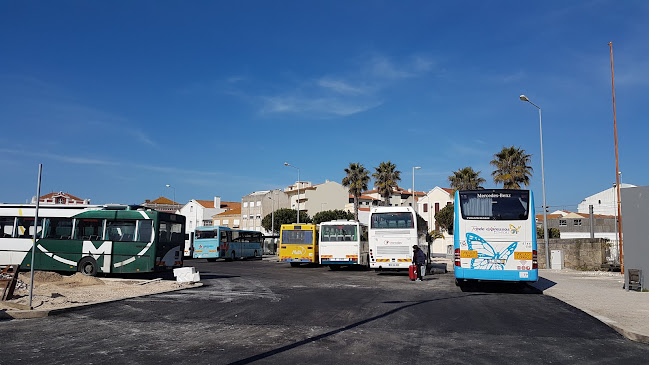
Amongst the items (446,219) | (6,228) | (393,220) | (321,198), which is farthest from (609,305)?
(321,198)

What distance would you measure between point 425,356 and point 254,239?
133ft

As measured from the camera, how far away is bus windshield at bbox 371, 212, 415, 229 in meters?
24.0

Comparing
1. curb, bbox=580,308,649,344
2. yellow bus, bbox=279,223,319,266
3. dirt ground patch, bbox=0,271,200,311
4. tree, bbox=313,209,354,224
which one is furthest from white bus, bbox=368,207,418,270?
tree, bbox=313,209,354,224

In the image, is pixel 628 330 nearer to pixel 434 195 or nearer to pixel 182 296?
pixel 182 296

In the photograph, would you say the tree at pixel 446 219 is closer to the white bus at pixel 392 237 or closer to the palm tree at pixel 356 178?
the palm tree at pixel 356 178

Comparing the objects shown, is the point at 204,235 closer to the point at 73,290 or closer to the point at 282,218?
the point at 73,290

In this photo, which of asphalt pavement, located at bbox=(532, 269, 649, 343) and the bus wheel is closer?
asphalt pavement, located at bbox=(532, 269, 649, 343)

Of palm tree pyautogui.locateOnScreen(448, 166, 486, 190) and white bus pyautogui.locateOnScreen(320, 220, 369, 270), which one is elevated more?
palm tree pyautogui.locateOnScreen(448, 166, 486, 190)

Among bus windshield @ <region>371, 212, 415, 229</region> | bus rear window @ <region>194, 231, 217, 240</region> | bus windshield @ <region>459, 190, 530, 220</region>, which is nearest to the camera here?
bus windshield @ <region>459, 190, 530, 220</region>

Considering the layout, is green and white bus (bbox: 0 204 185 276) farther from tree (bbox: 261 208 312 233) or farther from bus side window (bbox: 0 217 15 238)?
tree (bbox: 261 208 312 233)

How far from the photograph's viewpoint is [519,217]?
51.3 ft

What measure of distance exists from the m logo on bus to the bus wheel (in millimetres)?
165

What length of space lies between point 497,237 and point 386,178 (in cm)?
4571

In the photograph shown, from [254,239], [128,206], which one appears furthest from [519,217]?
[254,239]
